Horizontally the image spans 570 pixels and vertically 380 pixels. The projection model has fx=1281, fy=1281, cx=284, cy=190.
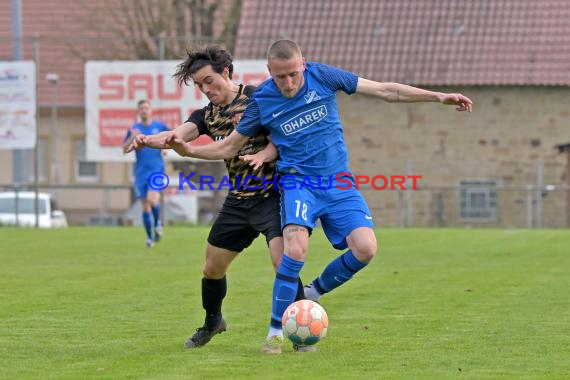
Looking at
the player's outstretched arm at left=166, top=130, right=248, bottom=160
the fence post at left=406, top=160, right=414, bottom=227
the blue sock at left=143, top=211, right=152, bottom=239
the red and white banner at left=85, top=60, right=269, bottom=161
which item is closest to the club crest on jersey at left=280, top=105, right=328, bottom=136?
the player's outstretched arm at left=166, top=130, right=248, bottom=160

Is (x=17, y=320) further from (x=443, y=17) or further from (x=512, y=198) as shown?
(x=443, y=17)

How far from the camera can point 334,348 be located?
8.35m

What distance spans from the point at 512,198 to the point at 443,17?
6.54 metres

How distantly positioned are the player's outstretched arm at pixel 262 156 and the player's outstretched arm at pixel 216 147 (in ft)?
0.35

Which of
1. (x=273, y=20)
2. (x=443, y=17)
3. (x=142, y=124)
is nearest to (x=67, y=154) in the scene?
Answer: (x=273, y=20)

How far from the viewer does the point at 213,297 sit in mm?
8680

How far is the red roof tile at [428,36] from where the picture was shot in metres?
35.1

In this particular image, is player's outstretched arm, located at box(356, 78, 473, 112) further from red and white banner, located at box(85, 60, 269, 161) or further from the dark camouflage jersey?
red and white banner, located at box(85, 60, 269, 161)

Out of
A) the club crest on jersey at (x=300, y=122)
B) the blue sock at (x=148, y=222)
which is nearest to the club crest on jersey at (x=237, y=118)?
the club crest on jersey at (x=300, y=122)

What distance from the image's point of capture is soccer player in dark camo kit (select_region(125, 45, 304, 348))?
830 cm

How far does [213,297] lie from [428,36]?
28399 mm

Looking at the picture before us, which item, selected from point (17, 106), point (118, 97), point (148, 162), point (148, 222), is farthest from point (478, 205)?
point (148, 222)

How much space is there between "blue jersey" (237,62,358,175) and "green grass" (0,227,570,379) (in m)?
1.22

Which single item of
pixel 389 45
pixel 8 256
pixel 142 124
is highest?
pixel 389 45
